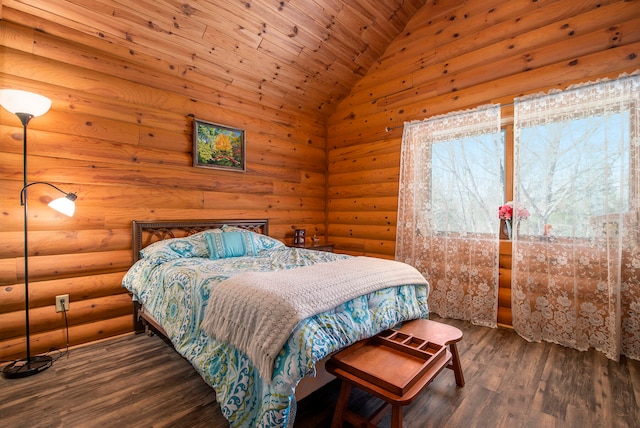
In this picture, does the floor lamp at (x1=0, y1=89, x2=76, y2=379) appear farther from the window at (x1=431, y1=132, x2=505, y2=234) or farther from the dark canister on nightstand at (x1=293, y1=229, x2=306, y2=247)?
the window at (x1=431, y1=132, x2=505, y2=234)

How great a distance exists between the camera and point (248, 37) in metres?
3.11

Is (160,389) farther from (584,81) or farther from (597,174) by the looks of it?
(584,81)

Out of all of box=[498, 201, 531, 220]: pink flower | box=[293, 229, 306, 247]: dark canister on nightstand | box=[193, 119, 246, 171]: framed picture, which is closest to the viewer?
box=[498, 201, 531, 220]: pink flower

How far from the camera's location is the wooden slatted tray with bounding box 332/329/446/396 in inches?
54.5

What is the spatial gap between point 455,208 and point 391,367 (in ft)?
7.31

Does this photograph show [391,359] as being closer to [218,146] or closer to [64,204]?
[64,204]

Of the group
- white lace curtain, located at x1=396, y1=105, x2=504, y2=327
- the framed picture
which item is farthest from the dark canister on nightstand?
white lace curtain, located at x1=396, y1=105, x2=504, y2=327

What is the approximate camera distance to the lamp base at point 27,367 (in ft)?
6.82

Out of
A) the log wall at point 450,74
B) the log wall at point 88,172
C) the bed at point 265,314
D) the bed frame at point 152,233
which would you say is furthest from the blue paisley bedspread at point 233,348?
the log wall at point 450,74

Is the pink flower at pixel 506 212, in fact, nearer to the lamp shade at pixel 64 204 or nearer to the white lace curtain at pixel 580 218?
the white lace curtain at pixel 580 218

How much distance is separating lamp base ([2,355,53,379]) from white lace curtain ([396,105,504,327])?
3.40 metres

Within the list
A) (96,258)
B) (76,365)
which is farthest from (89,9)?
(76,365)

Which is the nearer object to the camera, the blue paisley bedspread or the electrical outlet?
the blue paisley bedspread

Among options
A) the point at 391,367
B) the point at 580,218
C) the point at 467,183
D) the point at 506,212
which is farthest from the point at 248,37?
the point at 580,218
